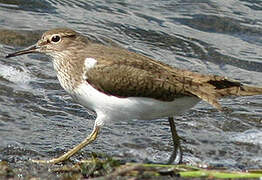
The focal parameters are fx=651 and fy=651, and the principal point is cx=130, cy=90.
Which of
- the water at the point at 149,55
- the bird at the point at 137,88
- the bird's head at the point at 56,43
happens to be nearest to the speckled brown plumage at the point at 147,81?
the bird at the point at 137,88

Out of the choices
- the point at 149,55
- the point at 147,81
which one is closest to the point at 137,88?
the point at 147,81

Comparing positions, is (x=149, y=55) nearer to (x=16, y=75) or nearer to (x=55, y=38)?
(x=16, y=75)

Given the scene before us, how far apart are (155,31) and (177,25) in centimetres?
60

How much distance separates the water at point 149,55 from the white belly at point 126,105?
1.93ft

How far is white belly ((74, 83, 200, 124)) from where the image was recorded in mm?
6453

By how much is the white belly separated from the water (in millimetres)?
588

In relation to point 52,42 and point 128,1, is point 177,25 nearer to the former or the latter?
point 128,1

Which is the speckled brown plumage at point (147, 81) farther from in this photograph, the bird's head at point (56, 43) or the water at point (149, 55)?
the water at point (149, 55)

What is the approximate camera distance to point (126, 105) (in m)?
6.45

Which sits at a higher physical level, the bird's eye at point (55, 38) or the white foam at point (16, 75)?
the bird's eye at point (55, 38)

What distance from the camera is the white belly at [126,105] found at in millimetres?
6453

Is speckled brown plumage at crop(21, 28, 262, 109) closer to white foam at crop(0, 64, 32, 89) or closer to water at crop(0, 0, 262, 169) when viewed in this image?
water at crop(0, 0, 262, 169)

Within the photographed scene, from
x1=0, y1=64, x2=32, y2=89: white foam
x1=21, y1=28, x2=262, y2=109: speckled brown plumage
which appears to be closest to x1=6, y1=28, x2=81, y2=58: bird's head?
x1=21, y1=28, x2=262, y2=109: speckled brown plumage

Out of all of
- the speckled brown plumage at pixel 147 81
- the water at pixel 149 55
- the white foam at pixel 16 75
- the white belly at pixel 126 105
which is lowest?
the white foam at pixel 16 75
